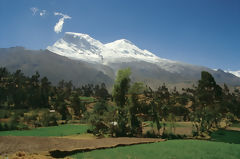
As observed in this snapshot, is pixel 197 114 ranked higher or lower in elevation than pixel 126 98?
lower

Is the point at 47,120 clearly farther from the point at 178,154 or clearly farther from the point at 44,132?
the point at 178,154

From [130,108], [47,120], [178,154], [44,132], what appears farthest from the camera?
[47,120]

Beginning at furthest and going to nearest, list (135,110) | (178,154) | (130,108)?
1. (135,110)
2. (130,108)
3. (178,154)

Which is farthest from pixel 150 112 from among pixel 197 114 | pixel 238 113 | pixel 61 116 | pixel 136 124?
pixel 238 113

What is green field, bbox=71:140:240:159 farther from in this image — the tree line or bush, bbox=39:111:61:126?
bush, bbox=39:111:61:126

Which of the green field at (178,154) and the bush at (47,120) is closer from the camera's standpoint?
the green field at (178,154)

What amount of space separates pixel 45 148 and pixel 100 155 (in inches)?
215

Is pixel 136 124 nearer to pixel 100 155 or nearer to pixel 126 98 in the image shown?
pixel 126 98

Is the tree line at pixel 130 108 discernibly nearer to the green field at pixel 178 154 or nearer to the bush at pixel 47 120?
the bush at pixel 47 120

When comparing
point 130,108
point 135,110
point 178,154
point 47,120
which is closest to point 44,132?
point 47,120

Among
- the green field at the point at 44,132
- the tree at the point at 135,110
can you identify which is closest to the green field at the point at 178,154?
the tree at the point at 135,110

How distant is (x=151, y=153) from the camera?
58.4 feet

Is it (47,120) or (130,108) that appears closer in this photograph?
(130,108)

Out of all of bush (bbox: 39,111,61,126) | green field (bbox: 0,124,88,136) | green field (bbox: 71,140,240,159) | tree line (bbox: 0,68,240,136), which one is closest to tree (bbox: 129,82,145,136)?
tree line (bbox: 0,68,240,136)
